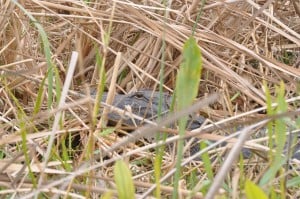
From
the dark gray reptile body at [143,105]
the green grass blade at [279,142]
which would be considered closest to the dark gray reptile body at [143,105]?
the dark gray reptile body at [143,105]

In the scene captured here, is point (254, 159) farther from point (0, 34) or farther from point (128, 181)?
point (0, 34)

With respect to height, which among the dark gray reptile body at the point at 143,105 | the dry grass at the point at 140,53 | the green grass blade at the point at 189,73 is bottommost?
the dark gray reptile body at the point at 143,105

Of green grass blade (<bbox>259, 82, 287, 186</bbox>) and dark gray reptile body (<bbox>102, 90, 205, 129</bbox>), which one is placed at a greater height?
green grass blade (<bbox>259, 82, 287, 186</bbox>)

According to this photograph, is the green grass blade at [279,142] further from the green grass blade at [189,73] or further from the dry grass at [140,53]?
the dry grass at [140,53]

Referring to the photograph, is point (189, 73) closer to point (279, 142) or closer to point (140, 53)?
point (279, 142)

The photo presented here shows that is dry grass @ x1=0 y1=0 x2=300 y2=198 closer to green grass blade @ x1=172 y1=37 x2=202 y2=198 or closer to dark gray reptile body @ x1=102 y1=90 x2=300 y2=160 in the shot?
dark gray reptile body @ x1=102 y1=90 x2=300 y2=160

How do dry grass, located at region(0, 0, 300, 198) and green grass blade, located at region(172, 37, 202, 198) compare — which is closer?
green grass blade, located at region(172, 37, 202, 198)

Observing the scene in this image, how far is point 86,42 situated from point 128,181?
1283mm

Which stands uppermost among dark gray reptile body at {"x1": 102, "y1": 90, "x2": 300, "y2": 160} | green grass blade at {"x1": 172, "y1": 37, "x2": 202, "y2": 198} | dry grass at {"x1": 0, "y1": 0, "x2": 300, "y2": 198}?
green grass blade at {"x1": 172, "y1": 37, "x2": 202, "y2": 198}

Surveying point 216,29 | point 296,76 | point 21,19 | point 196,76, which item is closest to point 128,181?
point 196,76

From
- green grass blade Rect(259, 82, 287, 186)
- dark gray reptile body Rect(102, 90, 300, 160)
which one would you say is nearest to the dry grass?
dark gray reptile body Rect(102, 90, 300, 160)

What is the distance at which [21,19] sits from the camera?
6.15 ft

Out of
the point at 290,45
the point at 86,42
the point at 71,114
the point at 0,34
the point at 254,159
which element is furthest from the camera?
the point at 290,45

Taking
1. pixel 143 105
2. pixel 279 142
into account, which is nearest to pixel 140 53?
pixel 143 105
